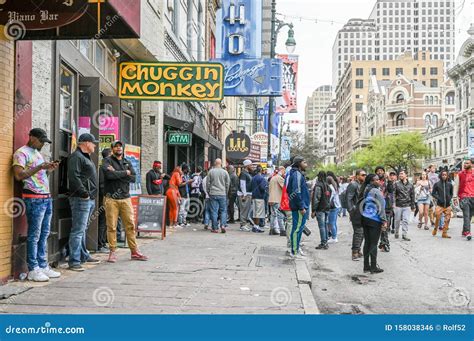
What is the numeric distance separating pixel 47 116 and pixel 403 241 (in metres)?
9.46

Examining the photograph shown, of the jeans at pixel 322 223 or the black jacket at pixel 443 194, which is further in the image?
the black jacket at pixel 443 194

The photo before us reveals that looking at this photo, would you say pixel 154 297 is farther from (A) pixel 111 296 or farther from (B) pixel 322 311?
(B) pixel 322 311

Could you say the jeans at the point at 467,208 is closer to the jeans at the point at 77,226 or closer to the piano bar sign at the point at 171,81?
the piano bar sign at the point at 171,81

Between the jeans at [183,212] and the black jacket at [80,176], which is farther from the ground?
the black jacket at [80,176]

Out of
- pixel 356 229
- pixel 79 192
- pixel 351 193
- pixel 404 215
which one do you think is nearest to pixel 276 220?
pixel 404 215

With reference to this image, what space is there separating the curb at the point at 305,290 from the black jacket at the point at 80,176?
320 cm

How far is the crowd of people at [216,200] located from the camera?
6977 mm

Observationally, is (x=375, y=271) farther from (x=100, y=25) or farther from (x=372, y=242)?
(x=100, y=25)

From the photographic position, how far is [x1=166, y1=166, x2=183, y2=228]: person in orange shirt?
49.3 feet

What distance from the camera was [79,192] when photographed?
7859 millimetres

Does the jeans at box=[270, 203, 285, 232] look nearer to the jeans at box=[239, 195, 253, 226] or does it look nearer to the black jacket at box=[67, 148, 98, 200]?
the jeans at box=[239, 195, 253, 226]

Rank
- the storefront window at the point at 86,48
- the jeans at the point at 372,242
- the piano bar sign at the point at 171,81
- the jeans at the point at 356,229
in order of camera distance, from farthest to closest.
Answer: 1. the piano bar sign at the point at 171,81
2. the jeans at the point at 356,229
3. the storefront window at the point at 86,48
4. the jeans at the point at 372,242

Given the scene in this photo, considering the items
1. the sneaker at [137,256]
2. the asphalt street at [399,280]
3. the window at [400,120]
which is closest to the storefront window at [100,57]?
the sneaker at [137,256]

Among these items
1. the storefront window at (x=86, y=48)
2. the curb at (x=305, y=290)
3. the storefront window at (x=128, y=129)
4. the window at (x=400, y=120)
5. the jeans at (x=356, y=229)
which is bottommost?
the curb at (x=305, y=290)
